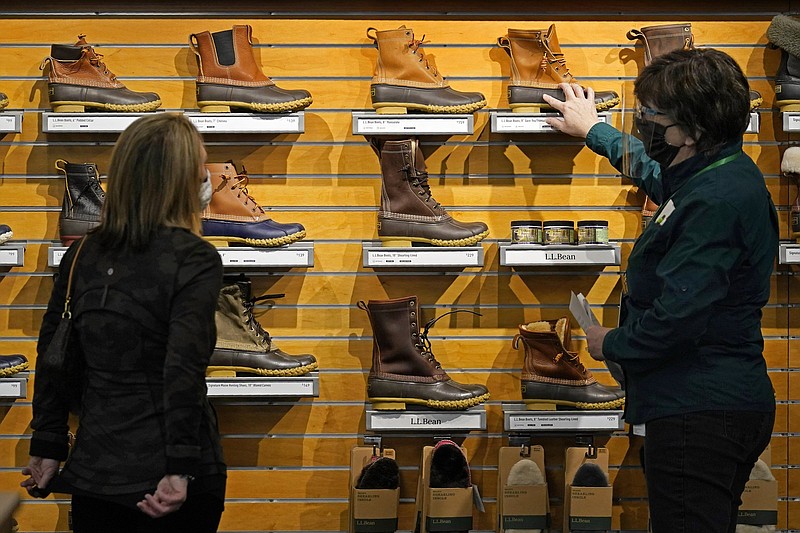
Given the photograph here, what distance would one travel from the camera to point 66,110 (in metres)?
3.39

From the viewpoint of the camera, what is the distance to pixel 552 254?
3.35 meters

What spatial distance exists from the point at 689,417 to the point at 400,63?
183cm

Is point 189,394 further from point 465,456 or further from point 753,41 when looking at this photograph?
point 753,41

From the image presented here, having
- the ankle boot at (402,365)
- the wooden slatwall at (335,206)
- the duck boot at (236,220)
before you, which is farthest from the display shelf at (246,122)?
the ankle boot at (402,365)

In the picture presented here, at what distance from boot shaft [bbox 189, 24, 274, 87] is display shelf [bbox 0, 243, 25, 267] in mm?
884

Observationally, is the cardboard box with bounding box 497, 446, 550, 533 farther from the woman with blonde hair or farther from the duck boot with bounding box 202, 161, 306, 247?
the woman with blonde hair

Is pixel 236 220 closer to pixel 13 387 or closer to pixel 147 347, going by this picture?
pixel 13 387

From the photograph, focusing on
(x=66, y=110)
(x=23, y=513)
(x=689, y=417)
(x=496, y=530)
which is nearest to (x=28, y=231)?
(x=66, y=110)

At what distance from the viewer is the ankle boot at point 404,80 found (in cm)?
338

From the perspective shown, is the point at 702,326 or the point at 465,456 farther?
the point at 465,456

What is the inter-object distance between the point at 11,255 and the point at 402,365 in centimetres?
143

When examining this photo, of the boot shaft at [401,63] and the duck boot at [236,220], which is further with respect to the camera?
the boot shaft at [401,63]

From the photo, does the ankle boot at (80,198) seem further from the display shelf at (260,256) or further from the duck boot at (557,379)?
the duck boot at (557,379)

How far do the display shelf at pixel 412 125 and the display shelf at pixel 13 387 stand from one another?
1.47 metres
